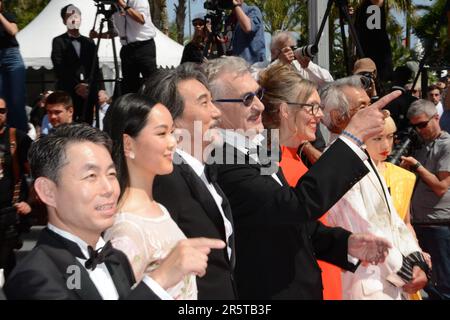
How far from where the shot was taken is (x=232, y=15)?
6.13m

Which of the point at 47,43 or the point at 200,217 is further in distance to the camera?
the point at 47,43

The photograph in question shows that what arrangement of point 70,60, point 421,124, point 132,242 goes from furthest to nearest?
point 70,60 < point 421,124 < point 132,242

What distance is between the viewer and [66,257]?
2.24m

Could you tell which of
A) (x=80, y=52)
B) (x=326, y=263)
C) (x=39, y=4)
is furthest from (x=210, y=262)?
(x=39, y=4)

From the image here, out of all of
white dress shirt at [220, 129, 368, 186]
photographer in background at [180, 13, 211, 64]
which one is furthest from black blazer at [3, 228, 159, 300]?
photographer in background at [180, 13, 211, 64]

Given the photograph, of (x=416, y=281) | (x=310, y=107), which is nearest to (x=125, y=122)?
(x=310, y=107)

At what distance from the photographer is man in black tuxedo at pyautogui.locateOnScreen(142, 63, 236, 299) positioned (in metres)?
2.85

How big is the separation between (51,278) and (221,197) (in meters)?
0.96

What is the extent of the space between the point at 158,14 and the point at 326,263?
47.3 ft

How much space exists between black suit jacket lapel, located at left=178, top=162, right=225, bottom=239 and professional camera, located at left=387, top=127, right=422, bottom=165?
8.33 feet

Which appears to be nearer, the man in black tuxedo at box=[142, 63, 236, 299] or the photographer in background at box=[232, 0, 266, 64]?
the man in black tuxedo at box=[142, 63, 236, 299]

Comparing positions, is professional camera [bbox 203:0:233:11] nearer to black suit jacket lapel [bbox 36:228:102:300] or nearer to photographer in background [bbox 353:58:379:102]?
photographer in background [bbox 353:58:379:102]

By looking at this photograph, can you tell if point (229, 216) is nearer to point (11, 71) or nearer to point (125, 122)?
point (125, 122)

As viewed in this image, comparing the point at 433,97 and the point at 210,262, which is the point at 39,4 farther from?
the point at 210,262
